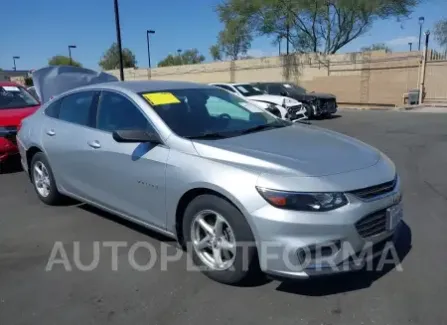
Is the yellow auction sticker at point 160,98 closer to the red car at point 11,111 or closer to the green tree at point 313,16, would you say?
the red car at point 11,111

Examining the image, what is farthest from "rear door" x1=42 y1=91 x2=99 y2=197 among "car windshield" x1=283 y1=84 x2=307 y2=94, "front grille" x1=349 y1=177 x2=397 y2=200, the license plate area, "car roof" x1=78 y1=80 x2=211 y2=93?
"car windshield" x1=283 y1=84 x2=307 y2=94

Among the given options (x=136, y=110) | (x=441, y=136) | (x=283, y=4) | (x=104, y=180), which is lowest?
(x=441, y=136)

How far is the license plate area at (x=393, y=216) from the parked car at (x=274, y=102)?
1094 cm

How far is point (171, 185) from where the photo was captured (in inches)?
131

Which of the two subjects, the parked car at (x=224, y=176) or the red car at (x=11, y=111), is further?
the red car at (x=11, y=111)

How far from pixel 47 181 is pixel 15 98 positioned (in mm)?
4046

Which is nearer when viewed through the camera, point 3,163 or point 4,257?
point 4,257

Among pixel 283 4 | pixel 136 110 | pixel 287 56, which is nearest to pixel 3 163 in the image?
pixel 136 110

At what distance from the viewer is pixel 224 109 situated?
4141 mm

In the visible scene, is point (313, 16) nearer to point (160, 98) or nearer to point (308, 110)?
point (308, 110)

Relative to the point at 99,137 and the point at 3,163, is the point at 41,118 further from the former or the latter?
the point at 3,163

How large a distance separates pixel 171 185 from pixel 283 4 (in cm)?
3118

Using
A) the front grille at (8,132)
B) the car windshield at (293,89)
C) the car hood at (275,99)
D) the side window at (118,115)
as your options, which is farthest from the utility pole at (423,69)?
the side window at (118,115)

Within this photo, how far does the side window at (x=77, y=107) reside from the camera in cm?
441
